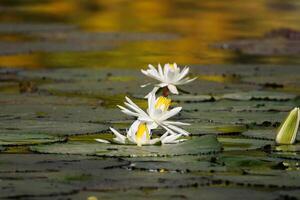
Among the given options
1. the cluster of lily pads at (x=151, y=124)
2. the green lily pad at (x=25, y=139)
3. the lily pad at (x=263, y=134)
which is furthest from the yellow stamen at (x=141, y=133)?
the lily pad at (x=263, y=134)

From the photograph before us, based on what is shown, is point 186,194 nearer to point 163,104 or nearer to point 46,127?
point 163,104

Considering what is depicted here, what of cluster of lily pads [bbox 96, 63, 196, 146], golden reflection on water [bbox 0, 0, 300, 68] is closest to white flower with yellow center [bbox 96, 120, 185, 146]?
cluster of lily pads [bbox 96, 63, 196, 146]

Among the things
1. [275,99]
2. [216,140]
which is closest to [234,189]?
[216,140]

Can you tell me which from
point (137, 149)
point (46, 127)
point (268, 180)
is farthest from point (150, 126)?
point (268, 180)

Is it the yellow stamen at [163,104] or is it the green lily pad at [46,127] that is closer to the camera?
the yellow stamen at [163,104]

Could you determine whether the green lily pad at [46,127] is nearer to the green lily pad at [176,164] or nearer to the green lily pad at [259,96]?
the green lily pad at [176,164]
